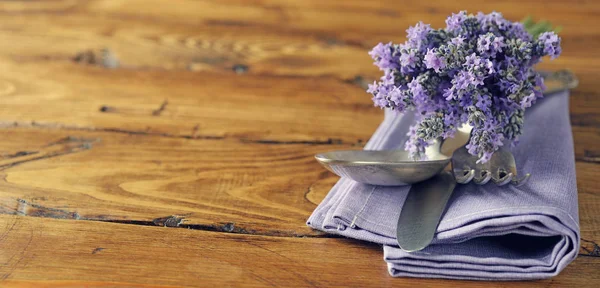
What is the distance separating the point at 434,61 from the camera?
735 mm

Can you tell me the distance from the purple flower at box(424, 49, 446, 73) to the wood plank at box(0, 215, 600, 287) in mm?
207

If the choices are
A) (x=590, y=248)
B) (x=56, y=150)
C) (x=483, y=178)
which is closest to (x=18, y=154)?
(x=56, y=150)

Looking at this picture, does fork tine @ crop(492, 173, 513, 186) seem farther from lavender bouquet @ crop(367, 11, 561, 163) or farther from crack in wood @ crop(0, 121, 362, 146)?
crack in wood @ crop(0, 121, 362, 146)

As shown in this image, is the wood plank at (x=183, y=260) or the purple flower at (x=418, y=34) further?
the purple flower at (x=418, y=34)

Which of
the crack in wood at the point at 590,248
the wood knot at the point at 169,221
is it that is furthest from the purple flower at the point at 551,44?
the wood knot at the point at 169,221

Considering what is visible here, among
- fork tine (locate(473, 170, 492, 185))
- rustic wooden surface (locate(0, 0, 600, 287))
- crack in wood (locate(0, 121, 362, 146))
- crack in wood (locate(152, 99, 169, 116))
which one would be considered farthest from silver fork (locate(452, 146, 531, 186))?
crack in wood (locate(152, 99, 169, 116))

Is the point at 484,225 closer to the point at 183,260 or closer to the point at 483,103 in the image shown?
the point at 483,103

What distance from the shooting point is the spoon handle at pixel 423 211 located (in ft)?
2.17

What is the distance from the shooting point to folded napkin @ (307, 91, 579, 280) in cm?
65

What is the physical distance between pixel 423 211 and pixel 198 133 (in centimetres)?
41

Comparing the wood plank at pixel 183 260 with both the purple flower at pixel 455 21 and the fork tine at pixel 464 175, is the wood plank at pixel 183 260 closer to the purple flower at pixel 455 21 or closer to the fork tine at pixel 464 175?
the fork tine at pixel 464 175

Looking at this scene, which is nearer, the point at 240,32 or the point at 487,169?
the point at 487,169

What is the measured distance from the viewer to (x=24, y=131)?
3.29ft

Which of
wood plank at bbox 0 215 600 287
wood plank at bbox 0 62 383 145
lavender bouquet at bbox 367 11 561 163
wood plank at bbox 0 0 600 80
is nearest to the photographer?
wood plank at bbox 0 215 600 287
